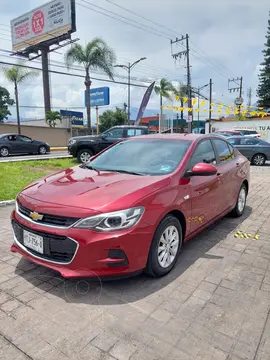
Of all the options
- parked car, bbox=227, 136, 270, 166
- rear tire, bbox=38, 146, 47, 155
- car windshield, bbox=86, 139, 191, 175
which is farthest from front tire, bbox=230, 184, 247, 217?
rear tire, bbox=38, 146, 47, 155

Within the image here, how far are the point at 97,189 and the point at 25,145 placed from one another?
16.0m

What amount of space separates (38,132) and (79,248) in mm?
30126

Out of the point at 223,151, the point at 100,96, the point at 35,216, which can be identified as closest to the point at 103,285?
the point at 35,216

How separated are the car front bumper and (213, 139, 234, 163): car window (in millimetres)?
2338

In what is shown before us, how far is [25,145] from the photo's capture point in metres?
17.5

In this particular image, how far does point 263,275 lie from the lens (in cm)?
324

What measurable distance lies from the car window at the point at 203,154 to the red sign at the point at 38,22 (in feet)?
128

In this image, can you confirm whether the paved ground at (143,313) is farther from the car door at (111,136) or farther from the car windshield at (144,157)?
the car door at (111,136)

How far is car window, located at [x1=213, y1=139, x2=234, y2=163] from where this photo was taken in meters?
4.55

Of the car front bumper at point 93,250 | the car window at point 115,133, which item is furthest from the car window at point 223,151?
the car window at point 115,133

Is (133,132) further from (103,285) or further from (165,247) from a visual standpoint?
(103,285)

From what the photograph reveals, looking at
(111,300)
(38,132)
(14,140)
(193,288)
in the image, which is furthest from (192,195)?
(38,132)

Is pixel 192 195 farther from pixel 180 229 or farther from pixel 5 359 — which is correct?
pixel 5 359

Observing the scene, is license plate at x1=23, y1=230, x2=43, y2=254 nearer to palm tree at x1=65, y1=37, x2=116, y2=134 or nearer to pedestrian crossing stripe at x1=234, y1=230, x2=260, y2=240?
pedestrian crossing stripe at x1=234, y1=230, x2=260, y2=240
